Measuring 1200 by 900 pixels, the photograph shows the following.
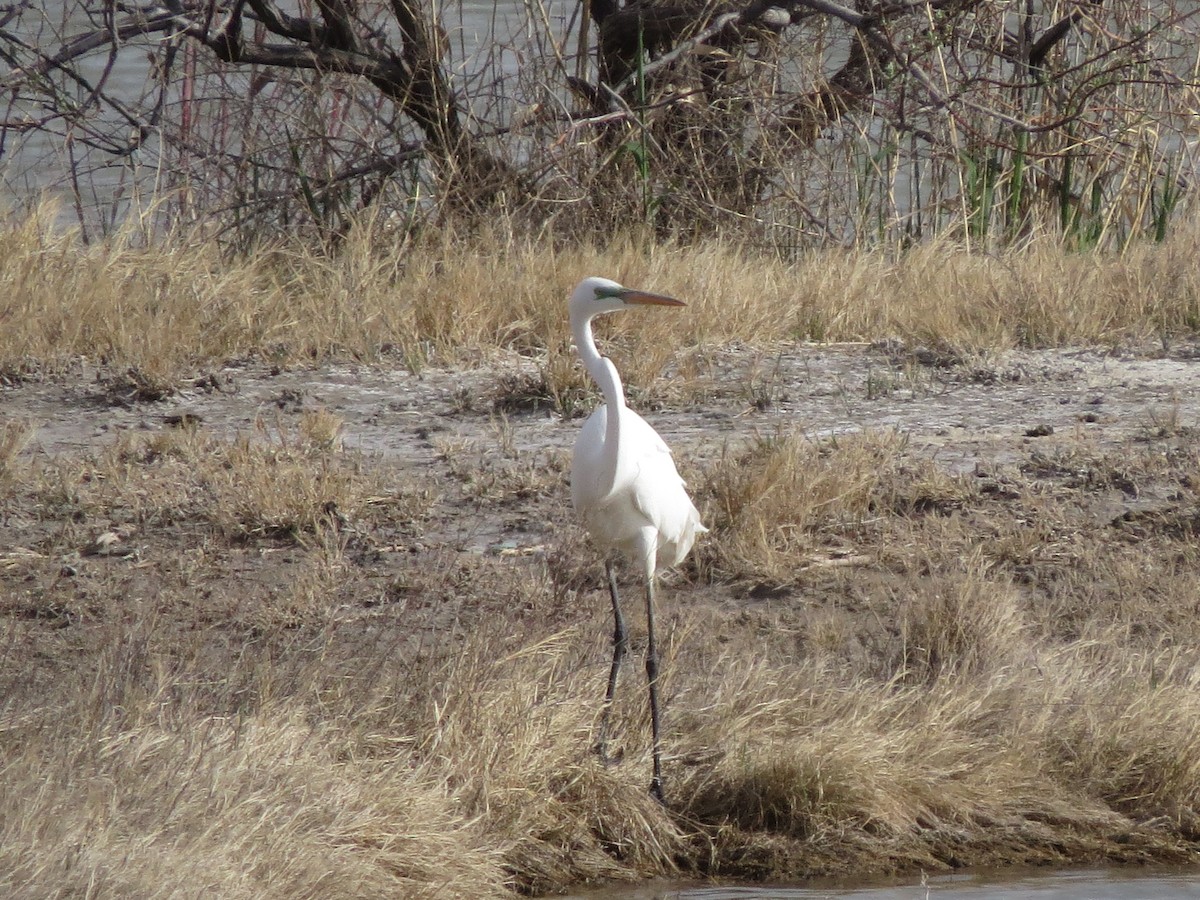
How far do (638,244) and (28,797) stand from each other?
5.08 m

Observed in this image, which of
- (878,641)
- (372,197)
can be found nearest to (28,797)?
(878,641)

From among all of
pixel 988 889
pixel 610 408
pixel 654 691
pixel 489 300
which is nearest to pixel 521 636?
pixel 654 691

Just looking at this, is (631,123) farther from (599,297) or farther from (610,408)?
(610,408)

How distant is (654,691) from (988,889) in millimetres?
922

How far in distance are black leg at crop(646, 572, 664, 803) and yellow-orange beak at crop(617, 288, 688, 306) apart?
720 mm

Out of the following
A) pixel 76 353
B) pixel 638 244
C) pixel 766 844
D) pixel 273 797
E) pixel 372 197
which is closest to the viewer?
pixel 273 797

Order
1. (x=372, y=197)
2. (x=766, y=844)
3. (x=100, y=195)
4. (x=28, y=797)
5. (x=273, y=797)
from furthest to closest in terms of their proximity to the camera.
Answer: (x=100, y=195) < (x=372, y=197) < (x=766, y=844) < (x=273, y=797) < (x=28, y=797)

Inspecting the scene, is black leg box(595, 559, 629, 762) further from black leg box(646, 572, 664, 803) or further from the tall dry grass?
the tall dry grass

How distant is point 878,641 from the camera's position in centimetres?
472

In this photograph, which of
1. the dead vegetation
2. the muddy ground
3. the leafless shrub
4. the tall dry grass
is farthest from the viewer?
the leafless shrub

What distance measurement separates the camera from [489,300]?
22.6ft

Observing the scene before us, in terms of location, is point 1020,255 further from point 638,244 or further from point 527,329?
point 527,329

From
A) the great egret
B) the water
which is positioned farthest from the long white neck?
the water

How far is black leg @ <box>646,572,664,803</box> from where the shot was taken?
4.05 m
